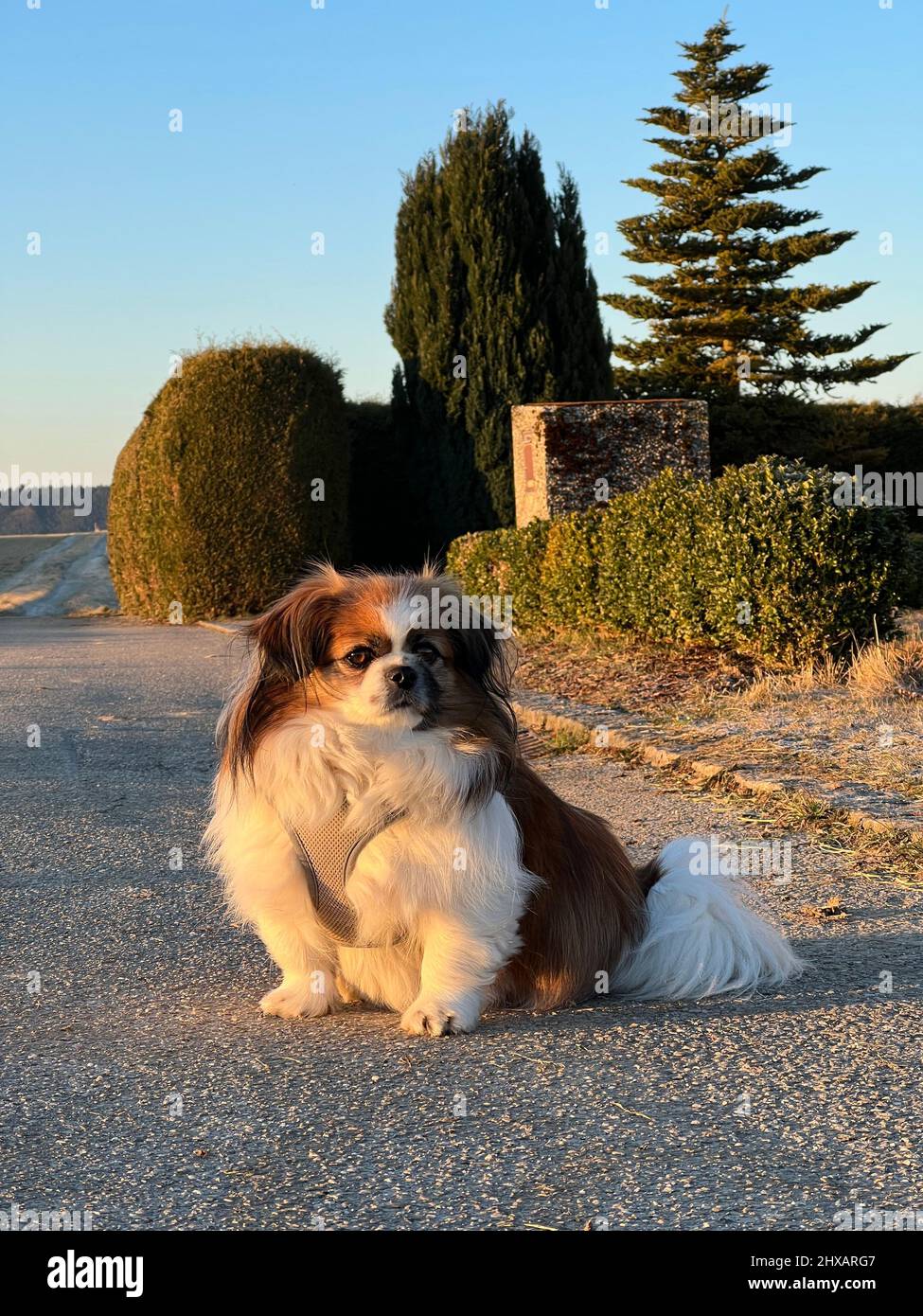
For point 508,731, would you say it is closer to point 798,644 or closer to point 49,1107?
point 49,1107

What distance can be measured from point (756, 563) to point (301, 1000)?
6.99 metres

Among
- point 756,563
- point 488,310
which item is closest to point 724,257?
point 488,310

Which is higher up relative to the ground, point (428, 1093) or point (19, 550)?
point (19, 550)

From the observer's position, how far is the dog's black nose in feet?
12.4

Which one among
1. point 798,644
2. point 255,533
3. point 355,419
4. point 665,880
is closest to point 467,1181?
point 665,880

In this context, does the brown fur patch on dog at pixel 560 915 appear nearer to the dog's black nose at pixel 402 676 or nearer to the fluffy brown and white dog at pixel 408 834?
the fluffy brown and white dog at pixel 408 834

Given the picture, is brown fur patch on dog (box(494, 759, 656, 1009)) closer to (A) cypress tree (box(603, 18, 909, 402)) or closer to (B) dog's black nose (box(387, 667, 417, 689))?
(B) dog's black nose (box(387, 667, 417, 689))

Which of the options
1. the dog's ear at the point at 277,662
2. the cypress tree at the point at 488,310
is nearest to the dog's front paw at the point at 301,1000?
the dog's ear at the point at 277,662

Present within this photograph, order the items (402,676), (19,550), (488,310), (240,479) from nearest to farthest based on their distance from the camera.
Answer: (402,676) < (240,479) < (488,310) < (19,550)

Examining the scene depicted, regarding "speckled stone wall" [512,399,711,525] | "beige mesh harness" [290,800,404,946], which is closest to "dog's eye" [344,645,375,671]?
"beige mesh harness" [290,800,404,946]

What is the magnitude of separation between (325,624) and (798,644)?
7042mm

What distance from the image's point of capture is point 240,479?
23234mm

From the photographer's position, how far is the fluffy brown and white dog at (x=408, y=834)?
385cm

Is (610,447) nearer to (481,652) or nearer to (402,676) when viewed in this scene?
(481,652)
